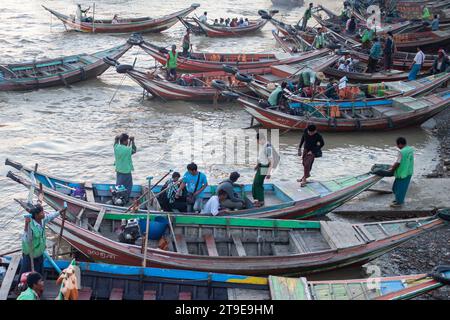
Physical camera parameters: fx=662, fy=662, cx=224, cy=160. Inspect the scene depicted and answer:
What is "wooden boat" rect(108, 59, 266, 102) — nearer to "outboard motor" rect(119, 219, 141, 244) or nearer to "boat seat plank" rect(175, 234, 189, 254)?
"boat seat plank" rect(175, 234, 189, 254)

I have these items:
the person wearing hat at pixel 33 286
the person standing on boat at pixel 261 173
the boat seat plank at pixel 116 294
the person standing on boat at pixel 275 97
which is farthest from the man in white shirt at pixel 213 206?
the person standing on boat at pixel 275 97

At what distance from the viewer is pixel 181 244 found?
9117mm

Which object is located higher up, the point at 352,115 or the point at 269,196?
the point at 352,115

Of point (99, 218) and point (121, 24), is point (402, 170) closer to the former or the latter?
point (99, 218)

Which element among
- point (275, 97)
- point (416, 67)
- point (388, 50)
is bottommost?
point (275, 97)

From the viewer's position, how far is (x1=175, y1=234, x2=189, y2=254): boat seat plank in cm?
898

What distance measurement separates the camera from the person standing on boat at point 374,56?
18.4 metres

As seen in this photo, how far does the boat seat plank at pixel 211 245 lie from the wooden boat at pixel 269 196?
0.52 meters

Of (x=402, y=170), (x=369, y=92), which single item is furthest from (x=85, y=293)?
(x=369, y=92)

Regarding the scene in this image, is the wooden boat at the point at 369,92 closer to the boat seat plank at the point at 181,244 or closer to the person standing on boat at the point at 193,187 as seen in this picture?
the person standing on boat at the point at 193,187

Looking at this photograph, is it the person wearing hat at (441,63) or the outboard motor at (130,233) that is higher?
the person wearing hat at (441,63)

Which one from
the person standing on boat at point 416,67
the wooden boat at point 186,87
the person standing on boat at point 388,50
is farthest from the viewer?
the person standing on boat at point 388,50

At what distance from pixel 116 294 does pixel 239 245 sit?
84.8 inches

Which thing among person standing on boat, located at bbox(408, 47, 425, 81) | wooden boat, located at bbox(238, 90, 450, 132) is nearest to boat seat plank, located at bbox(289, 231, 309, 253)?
wooden boat, located at bbox(238, 90, 450, 132)
